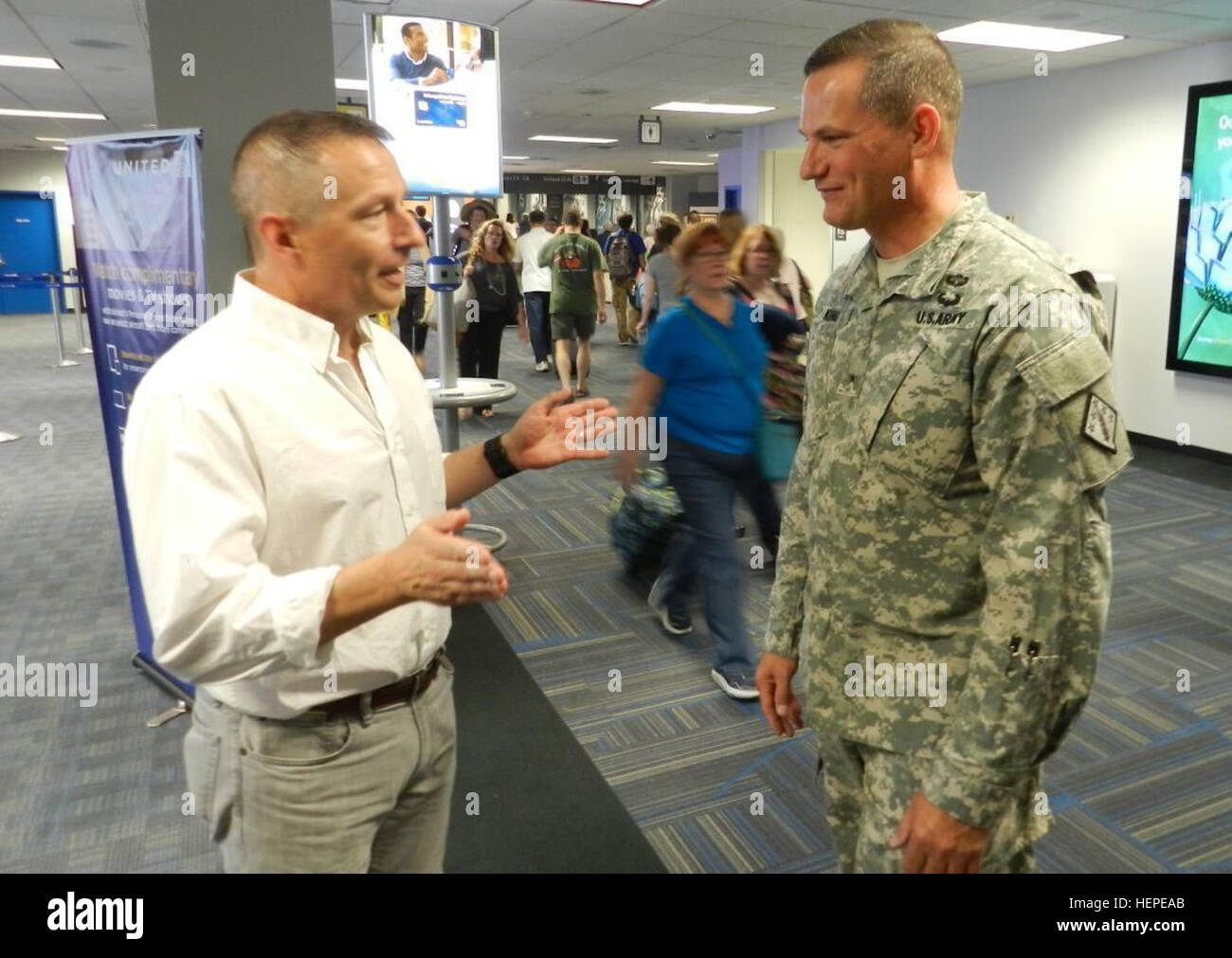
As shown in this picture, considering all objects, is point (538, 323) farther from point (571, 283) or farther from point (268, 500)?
point (268, 500)

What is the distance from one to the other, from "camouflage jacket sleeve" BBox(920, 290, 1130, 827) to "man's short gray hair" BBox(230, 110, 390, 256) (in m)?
0.80

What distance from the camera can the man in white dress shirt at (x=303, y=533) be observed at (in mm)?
933

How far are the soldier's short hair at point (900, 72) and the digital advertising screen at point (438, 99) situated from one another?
2349 mm

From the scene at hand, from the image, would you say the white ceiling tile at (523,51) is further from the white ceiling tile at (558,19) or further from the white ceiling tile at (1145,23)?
the white ceiling tile at (1145,23)

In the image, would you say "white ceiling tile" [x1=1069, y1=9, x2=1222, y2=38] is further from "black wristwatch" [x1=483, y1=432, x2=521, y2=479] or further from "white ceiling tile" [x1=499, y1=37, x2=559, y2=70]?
"black wristwatch" [x1=483, y1=432, x2=521, y2=479]

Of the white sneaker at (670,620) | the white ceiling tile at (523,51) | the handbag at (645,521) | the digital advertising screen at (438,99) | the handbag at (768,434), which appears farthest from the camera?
the white ceiling tile at (523,51)

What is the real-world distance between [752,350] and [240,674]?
2152 millimetres

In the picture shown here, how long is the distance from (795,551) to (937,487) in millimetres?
335

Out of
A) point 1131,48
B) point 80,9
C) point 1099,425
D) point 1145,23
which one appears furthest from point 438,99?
point 1131,48

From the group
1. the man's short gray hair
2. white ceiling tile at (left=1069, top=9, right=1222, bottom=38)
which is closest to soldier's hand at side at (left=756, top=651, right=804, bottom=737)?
the man's short gray hair

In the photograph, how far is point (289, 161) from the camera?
3.51ft

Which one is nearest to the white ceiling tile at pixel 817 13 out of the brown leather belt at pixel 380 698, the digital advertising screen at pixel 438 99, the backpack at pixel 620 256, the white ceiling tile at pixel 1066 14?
the white ceiling tile at pixel 1066 14

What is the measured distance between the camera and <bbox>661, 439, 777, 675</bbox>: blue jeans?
2854 mm

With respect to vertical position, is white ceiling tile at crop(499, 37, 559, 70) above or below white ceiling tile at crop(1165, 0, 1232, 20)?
above
